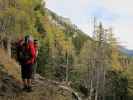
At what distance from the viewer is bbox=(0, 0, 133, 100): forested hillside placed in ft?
111

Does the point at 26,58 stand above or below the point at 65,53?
above

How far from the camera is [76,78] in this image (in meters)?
67.2

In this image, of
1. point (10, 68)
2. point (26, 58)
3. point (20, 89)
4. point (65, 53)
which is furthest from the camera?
point (65, 53)

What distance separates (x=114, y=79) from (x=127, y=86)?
281 cm

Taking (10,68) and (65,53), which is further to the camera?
(65,53)

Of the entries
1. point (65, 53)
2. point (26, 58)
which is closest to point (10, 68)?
point (26, 58)

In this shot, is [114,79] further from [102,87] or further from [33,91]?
[33,91]

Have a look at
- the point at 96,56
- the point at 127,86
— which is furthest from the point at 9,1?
the point at 127,86

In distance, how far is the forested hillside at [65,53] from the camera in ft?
111

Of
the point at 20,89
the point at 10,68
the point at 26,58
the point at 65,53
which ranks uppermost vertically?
the point at 26,58

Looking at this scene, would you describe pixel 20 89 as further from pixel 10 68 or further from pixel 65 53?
pixel 65 53

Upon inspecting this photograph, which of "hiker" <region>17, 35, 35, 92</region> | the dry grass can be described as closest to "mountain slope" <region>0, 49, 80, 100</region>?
the dry grass

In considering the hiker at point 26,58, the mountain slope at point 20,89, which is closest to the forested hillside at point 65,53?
the mountain slope at point 20,89

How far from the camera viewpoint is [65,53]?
67750 millimetres
